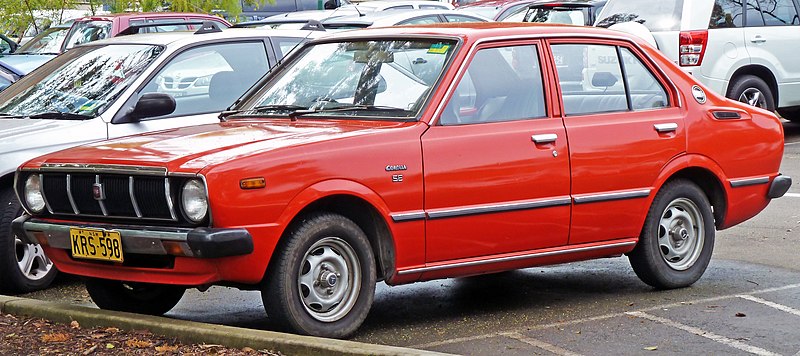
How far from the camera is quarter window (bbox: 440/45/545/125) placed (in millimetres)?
7137

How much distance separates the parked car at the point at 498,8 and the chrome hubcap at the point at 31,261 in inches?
569

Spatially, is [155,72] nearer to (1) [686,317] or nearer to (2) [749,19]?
(1) [686,317]

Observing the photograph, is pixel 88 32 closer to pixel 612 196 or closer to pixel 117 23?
pixel 117 23

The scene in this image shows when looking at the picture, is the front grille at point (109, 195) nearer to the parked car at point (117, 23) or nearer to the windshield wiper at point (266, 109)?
the windshield wiper at point (266, 109)

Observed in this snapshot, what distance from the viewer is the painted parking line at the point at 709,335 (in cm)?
639

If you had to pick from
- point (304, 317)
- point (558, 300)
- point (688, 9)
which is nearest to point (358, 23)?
point (688, 9)

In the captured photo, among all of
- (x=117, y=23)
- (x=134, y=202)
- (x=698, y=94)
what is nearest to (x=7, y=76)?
(x=117, y=23)

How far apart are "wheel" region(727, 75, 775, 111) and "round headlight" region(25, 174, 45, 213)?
1015cm

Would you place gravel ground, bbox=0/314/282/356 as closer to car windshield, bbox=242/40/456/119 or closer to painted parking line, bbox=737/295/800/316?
car windshield, bbox=242/40/456/119

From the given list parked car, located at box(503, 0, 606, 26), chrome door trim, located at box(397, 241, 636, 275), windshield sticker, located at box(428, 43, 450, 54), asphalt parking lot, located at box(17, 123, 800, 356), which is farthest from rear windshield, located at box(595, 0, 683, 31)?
windshield sticker, located at box(428, 43, 450, 54)

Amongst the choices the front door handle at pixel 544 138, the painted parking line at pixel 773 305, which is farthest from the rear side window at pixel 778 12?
the front door handle at pixel 544 138

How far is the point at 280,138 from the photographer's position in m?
6.62

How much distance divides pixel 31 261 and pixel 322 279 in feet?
8.54

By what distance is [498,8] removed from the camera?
24297 mm
